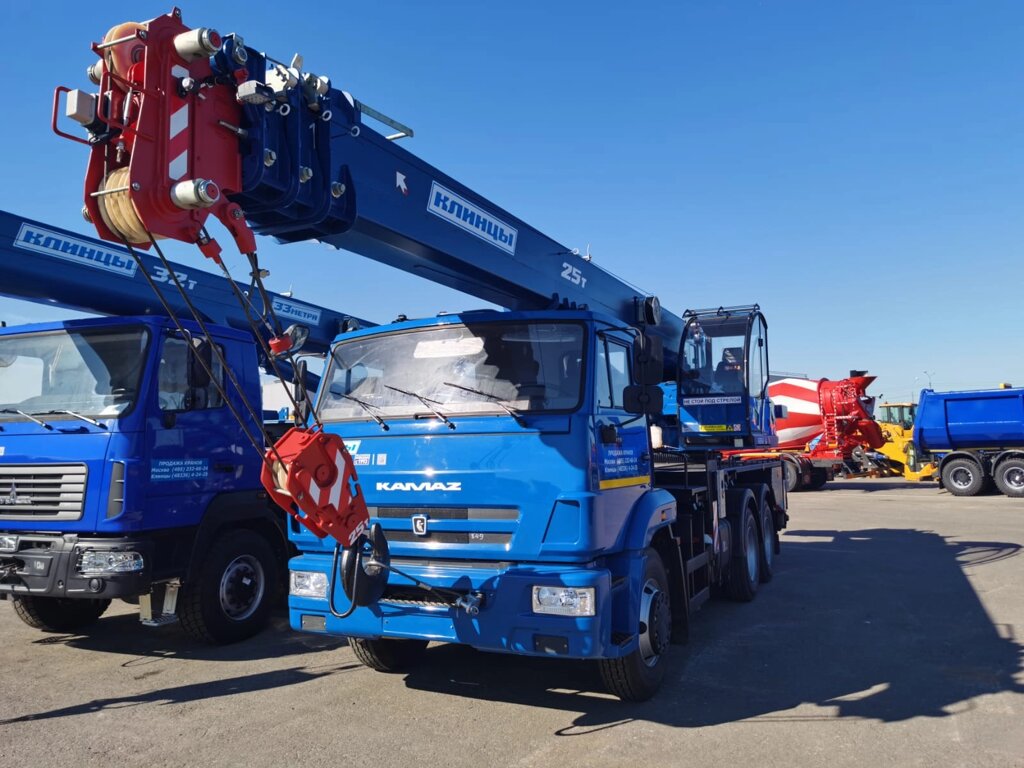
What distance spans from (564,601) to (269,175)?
273cm

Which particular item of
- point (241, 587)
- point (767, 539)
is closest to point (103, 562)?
point (241, 587)

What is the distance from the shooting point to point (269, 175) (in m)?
4.02

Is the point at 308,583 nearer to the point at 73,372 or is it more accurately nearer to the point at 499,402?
the point at 499,402

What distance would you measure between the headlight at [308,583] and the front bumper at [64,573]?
1.46m

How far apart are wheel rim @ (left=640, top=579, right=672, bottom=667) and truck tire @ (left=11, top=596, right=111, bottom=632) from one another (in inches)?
201

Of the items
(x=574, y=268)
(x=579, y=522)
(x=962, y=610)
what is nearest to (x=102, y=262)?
(x=574, y=268)

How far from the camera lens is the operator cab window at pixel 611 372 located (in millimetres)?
4797

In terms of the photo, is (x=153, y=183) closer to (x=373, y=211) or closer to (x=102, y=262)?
(x=373, y=211)

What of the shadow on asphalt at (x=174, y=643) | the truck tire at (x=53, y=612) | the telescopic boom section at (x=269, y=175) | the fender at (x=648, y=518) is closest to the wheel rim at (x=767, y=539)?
the fender at (x=648, y=518)

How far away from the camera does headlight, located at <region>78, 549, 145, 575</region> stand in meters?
5.38

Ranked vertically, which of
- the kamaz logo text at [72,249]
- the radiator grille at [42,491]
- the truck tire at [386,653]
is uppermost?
the kamaz logo text at [72,249]

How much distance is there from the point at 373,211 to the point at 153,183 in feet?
4.99

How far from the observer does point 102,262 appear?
296 inches

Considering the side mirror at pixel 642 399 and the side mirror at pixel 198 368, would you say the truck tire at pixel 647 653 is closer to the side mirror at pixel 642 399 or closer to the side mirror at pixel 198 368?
the side mirror at pixel 642 399
